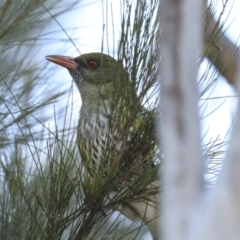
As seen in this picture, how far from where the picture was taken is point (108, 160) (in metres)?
1.66

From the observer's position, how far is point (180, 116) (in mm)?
780

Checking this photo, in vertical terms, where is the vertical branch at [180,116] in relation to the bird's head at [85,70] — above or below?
below

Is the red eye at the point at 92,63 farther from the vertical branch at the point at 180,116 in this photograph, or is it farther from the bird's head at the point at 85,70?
the vertical branch at the point at 180,116

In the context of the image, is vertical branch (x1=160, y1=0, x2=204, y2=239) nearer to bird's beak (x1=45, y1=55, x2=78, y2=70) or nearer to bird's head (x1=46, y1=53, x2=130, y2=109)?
bird's head (x1=46, y1=53, x2=130, y2=109)

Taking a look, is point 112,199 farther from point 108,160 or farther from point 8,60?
point 8,60

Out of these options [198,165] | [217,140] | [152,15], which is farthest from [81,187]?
[198,165]

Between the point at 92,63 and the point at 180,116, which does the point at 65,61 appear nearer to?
the point at 92,63

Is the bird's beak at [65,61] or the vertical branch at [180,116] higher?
the bird's beak at [65,61]

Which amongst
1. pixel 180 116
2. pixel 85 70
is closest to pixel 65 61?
A: pixel 85 70

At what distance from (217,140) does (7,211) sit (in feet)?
2.31

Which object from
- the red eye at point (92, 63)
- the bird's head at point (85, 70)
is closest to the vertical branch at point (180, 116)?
the bird's head at point (85, 70)

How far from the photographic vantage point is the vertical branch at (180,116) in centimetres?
76

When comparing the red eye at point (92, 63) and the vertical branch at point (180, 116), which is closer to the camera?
the vertical branch at point (180, 116)

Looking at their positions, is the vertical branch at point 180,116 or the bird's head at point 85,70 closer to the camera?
the vertical branch at point 180,116
